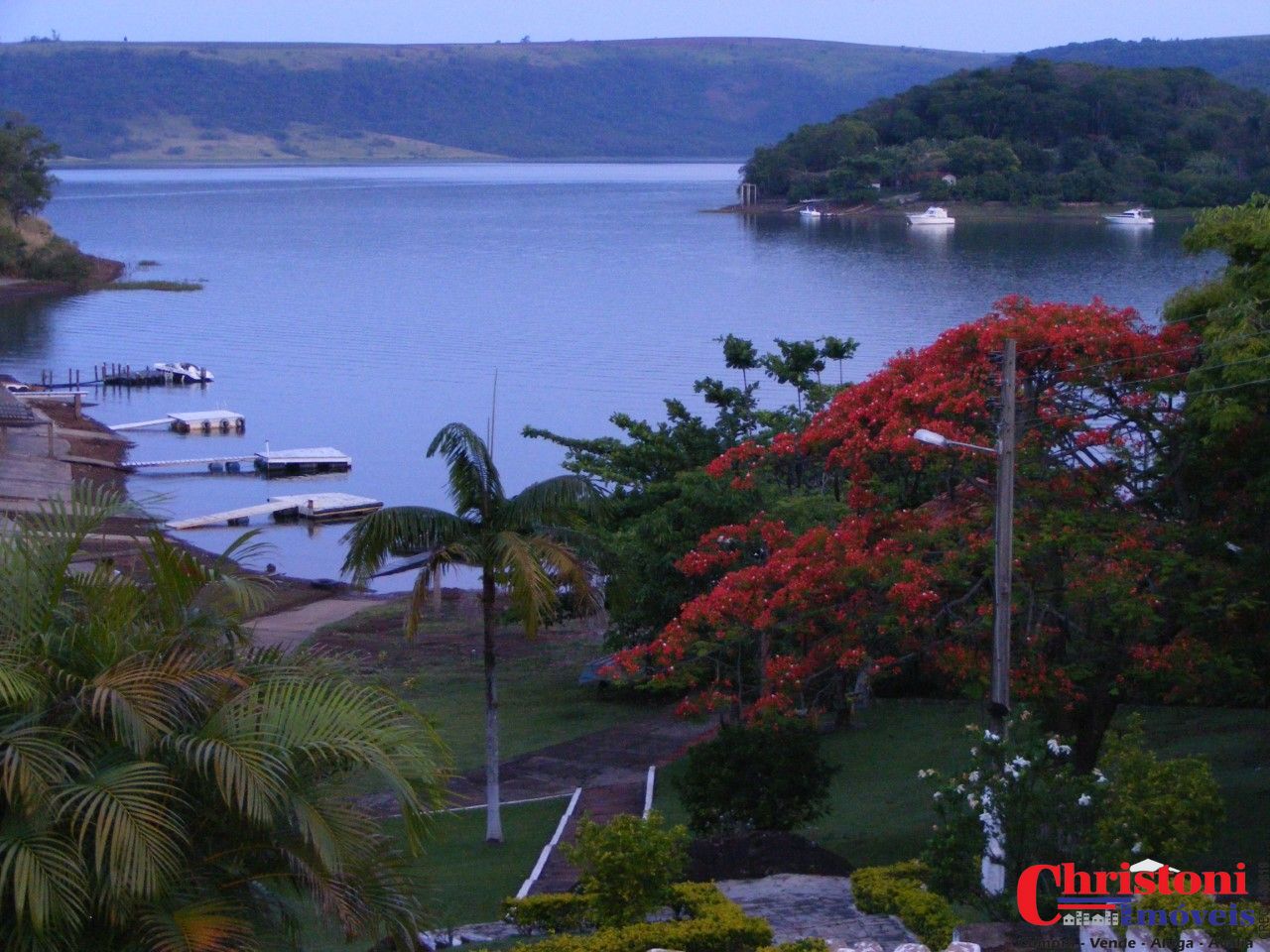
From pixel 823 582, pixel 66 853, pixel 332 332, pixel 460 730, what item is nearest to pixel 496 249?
pixel 332 332

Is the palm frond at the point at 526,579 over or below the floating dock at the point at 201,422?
over

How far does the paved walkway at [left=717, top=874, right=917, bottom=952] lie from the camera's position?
10603mm

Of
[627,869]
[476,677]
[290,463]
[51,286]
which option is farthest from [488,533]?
[51,286]

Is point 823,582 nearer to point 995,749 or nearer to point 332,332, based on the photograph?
point 995,749

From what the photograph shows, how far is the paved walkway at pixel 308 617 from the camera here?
111 ft

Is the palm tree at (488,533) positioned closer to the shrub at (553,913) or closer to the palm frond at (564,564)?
the palm frond at (564,564)

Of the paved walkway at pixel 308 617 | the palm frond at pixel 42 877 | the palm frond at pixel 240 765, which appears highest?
the palm frond at pixel 240 765

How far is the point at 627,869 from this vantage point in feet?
33.6

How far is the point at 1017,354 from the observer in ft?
49.0

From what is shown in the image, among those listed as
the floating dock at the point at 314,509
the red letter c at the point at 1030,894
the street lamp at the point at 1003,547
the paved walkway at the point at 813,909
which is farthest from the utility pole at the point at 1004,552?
the floating dock at the point at 314,509

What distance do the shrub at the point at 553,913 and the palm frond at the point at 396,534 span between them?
527 cm

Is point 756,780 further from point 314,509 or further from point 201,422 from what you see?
point 201,422

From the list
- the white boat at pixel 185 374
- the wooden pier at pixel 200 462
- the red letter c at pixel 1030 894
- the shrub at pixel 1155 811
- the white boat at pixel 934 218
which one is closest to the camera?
the red letter c at pixel 1030 894

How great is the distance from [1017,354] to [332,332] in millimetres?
73017
